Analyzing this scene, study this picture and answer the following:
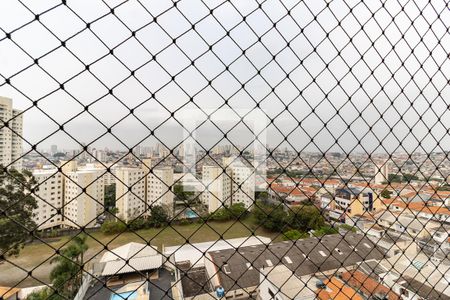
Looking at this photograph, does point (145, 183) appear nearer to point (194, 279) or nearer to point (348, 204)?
point (194, 279)

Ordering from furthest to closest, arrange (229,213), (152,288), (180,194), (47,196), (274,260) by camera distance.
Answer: (274,260), (152,288), (47,196), (180,194), (229,213)

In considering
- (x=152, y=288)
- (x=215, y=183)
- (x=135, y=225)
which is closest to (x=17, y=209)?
(x=135, y=225)

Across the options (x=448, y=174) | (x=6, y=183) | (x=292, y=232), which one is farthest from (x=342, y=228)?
(x=6, y=183)

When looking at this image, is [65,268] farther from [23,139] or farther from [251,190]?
[23,139]

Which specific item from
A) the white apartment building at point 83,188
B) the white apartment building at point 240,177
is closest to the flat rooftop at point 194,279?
the white apartment building at point 240,177

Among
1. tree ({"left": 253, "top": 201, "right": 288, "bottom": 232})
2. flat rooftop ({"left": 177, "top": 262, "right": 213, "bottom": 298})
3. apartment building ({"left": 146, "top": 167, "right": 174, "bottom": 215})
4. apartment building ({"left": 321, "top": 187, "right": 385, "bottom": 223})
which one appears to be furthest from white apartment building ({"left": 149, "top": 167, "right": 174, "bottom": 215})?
apartment building ({"left": 321, "top": 187, "right": 385, "bottom": 223})

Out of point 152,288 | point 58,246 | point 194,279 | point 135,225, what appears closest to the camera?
point 135,225

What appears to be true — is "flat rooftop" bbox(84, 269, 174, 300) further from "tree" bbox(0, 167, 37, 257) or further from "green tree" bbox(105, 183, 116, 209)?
"tree" bbox(0, 167, 37, 257)
